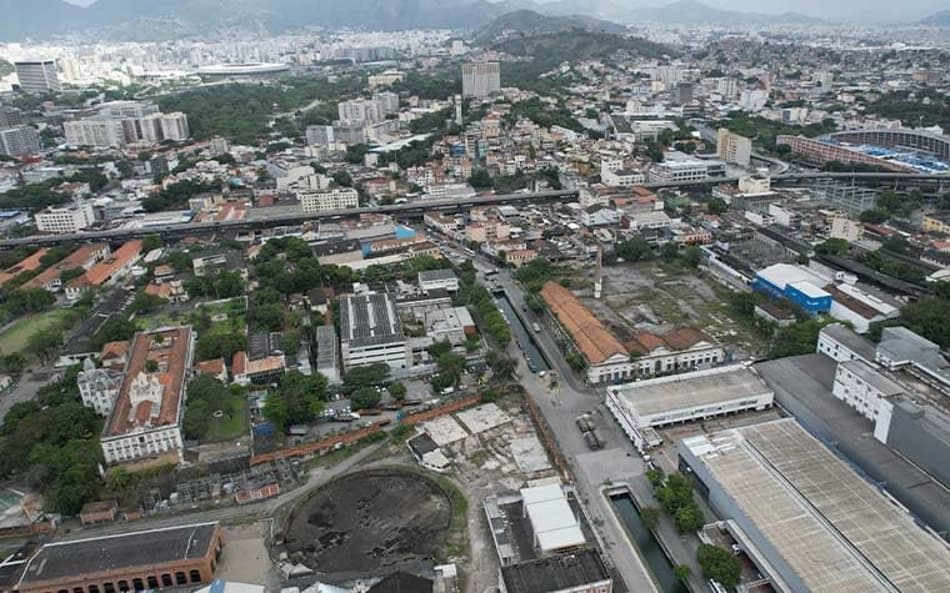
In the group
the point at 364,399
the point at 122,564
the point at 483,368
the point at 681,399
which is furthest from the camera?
the point at 483,368

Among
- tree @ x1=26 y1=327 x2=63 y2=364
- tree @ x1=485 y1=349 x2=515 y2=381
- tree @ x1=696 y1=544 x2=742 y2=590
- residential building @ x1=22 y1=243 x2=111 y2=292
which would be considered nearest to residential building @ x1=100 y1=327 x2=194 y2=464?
tree @ x1=26 y1=327 x2=63 y2=364

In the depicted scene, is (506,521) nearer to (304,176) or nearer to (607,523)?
(607,523)

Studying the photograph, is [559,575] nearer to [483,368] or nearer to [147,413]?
[483,368]

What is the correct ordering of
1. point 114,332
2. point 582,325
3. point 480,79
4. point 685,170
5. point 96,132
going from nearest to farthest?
point 582,325, point 114,332, point 685,170, point 96,132, point 480,79

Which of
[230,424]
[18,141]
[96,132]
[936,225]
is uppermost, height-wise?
[96,132]

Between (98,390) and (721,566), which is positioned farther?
(98,390)

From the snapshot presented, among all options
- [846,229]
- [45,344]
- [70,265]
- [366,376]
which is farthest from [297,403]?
[846,229]

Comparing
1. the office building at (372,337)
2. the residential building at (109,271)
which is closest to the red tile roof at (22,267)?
the residential building at (109,271)

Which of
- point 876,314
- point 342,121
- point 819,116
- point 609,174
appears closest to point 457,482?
point 876,314
